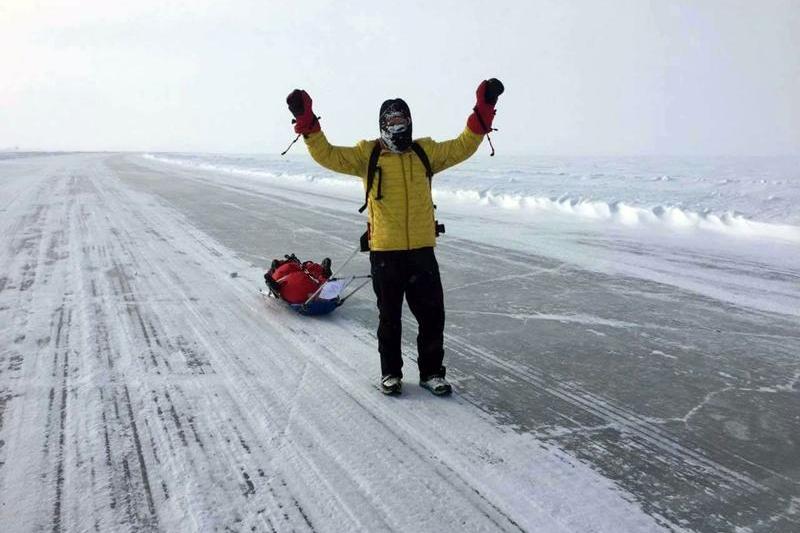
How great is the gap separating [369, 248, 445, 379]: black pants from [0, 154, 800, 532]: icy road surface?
8.1 inches

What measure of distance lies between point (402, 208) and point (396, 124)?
507mm

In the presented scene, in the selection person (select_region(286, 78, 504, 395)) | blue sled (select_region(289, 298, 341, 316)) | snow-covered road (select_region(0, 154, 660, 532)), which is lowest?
snow-covered road (select_region(0, 154, 660, 532))

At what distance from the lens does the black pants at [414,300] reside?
368 centimetres

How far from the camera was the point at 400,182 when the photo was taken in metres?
3.59

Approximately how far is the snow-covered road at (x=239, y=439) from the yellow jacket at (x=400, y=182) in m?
0.97

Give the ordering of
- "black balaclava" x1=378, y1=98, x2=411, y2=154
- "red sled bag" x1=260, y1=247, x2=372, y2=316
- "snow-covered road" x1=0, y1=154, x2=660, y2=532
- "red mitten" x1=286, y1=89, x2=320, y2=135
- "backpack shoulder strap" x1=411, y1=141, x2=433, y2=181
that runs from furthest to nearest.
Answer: "red sled bag" x1=260, y1=247, x2=372, y2=316, "backpack shoulder strap" x1=411, y1=141, x2=433, y2=181, "black balaclava" x1=378, y1=98, x2=411, y2=154, "red mitten" x1=286, y1=89, x2=320, y2=135, "snow-covered road" x1=0, y1=154, x2=660, y2=532

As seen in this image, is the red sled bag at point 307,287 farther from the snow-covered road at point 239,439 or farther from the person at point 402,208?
the person at point 402,208

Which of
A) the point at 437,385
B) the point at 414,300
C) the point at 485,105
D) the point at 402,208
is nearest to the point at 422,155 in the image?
the point at 402,208

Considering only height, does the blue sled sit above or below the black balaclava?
below

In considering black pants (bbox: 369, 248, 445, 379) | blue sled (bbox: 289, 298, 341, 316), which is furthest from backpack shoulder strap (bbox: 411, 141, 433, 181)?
blue sled (bbox: 289, 298, 341, 316)

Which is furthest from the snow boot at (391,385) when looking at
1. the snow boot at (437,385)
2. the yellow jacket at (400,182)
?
the yellow jacket at (400,182)

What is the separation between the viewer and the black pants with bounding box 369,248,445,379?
12.1ft

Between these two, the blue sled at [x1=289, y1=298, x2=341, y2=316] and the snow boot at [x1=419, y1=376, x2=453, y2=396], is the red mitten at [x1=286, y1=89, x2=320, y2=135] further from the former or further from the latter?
the blue sled at [x1=289, y1=298, x2=341, y2=316]

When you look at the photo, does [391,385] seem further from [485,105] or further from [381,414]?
[485,105]
